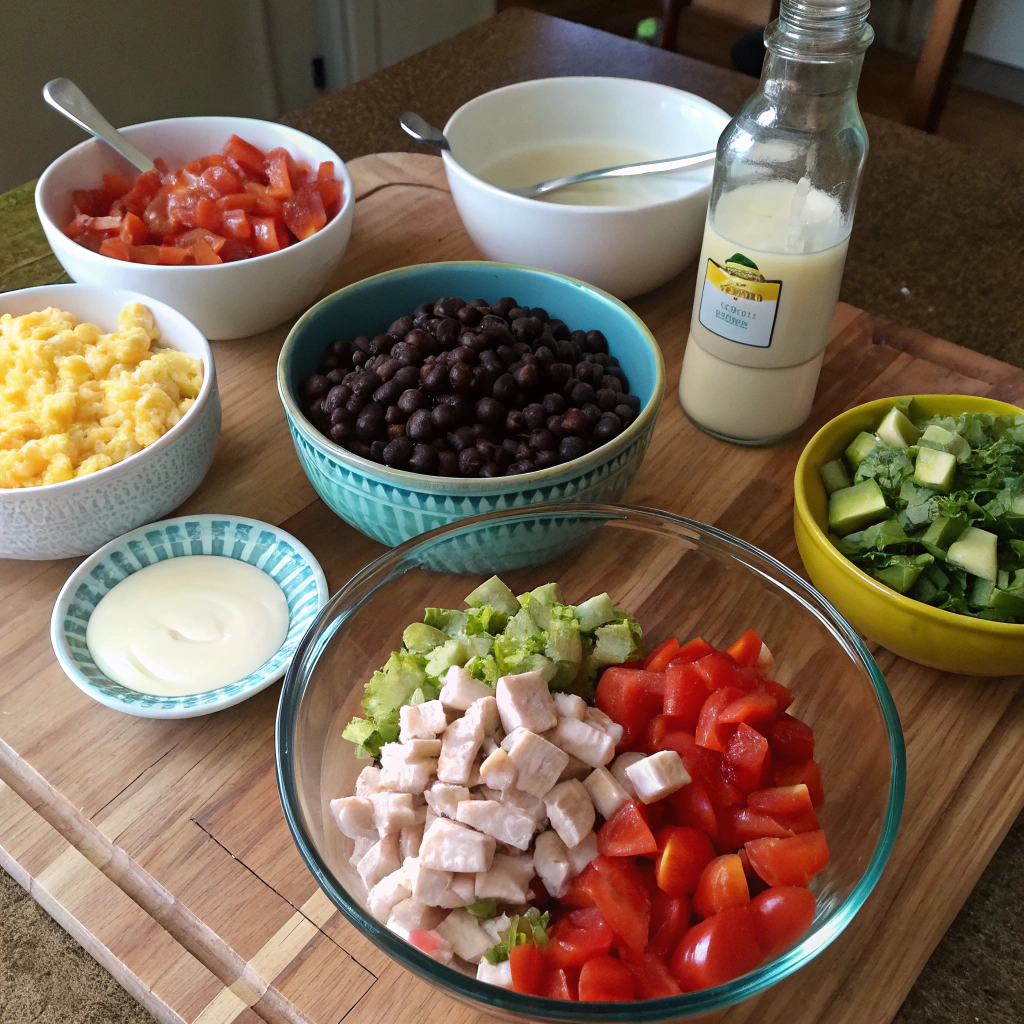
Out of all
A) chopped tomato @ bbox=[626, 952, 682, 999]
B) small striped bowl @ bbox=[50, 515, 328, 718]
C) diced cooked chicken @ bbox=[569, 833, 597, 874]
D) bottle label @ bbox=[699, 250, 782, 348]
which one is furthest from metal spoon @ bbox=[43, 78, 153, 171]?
chopped tomato @ bbox=[626, 952, 682, 999]

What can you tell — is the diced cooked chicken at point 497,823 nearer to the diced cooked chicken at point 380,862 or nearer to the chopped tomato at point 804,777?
the diced cooked chicken at point 380,862

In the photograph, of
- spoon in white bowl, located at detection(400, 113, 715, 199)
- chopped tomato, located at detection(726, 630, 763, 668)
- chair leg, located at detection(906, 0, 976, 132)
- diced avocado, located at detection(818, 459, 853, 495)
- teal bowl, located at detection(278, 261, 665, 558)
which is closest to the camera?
chopped tomato, located at detection(726, 630, 763, 668)

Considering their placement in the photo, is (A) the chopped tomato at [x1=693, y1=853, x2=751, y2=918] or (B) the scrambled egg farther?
(B) the scrambled egg

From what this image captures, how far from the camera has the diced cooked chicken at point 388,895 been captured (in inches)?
32.6

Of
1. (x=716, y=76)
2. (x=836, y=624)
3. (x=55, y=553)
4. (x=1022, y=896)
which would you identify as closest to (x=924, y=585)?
(x=836, y=624)

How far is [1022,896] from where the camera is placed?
40.6 inches

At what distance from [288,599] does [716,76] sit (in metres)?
1.95

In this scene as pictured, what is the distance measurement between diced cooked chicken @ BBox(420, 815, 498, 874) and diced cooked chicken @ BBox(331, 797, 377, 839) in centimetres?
8

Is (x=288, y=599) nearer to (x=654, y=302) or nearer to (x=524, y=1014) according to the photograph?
(x=524, y=1014)

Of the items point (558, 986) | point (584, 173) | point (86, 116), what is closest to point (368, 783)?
point (558, 986)

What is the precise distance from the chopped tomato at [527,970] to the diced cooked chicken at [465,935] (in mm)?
41

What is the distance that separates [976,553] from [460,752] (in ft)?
2.00

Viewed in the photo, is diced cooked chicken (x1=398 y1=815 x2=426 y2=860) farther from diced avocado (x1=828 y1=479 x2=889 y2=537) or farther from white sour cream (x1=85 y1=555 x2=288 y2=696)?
diced avocado (x1=828 y1=479 x2=889 y2=537)

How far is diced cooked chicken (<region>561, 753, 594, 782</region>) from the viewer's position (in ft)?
2.93
